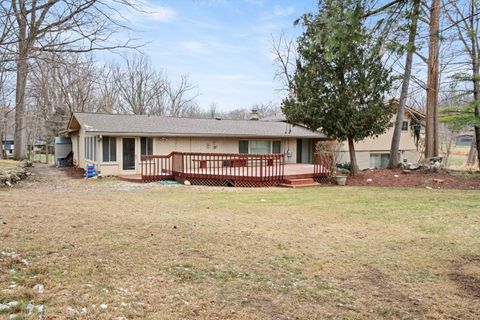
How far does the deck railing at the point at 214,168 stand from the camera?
1340 cm

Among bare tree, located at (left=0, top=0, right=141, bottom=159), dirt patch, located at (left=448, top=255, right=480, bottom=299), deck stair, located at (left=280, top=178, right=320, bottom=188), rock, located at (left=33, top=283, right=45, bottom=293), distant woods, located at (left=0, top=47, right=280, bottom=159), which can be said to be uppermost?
distant woods, located at (left=0, top=47, right=280, bottom=159)

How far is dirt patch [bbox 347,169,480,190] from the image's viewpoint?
12430 mm

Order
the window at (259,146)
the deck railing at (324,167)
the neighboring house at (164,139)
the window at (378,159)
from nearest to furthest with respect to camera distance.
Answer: the deck railing at (324,167) < the neighboring house at (164,139) < the window at (259,146) < the window at (378,159)

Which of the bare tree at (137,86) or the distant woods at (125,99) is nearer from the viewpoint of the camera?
the distant woods at (125,99)

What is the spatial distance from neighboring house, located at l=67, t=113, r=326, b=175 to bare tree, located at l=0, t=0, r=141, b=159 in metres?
11.3

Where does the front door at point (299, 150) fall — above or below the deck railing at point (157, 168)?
above

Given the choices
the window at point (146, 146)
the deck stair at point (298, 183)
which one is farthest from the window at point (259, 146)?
the deck stair at point (298, 183)

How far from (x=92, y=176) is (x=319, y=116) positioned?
10462 millimetres

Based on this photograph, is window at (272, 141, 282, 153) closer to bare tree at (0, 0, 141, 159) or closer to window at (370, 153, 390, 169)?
window at (370, 153, 390, 169)

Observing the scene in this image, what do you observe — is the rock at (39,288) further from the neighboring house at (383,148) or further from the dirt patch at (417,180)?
the neighboring house at (383,148)

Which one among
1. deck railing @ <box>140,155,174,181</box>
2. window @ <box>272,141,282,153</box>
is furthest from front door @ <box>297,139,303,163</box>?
deck railing @ <box>140,155,174,181</box>

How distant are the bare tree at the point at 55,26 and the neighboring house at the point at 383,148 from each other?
61.4ft

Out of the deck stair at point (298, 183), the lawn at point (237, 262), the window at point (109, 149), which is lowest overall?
the lawn at point (237, 262)

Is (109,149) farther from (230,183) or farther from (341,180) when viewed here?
(341,180)
